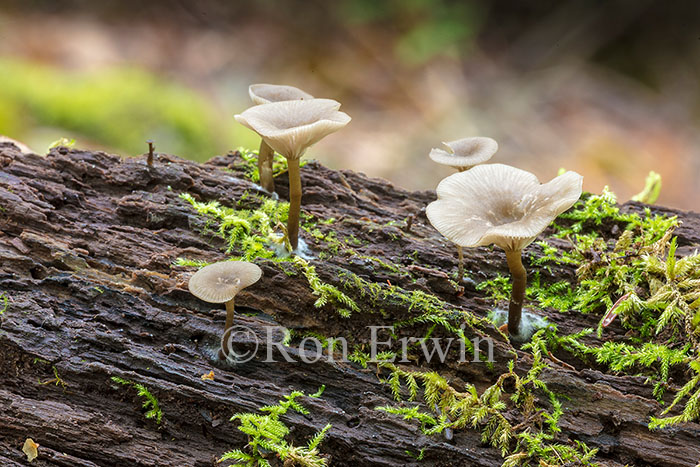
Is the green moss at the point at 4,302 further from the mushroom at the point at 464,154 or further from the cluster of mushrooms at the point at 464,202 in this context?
the mushroom at the point at 464,154

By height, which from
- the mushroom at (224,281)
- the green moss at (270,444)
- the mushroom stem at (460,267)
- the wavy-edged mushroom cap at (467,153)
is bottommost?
the green moss at (270,444)

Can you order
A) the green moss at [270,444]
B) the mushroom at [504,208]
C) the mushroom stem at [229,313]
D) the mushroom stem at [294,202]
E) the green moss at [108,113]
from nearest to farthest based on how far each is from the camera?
the green moss at [270,444]
the mushroom at [504,208]
the mushroom stem at [229,313]
the mushroom stem at [294,202]
the green moss at [108,113]

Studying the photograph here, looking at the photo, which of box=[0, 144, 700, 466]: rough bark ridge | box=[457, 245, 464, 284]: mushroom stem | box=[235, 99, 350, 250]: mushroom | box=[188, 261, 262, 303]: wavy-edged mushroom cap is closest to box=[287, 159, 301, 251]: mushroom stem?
box=[235, 99, 350, 250]: mushroom

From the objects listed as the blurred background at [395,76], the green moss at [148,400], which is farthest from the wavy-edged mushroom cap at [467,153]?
the blurred background at [395,76]

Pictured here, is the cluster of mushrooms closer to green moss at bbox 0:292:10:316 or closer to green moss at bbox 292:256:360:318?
green moss at bbox 292:256:360:318

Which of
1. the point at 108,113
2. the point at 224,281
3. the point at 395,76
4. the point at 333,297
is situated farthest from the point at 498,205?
the point at 395,76

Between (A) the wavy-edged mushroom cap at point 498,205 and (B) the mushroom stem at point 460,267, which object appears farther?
(B) the mushroom stem at point 460,267

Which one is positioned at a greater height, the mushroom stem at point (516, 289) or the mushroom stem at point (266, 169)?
the mushroom stem at point (266, 169)

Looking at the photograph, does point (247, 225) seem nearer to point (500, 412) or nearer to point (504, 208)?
point (504, 208)
